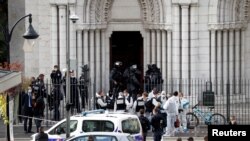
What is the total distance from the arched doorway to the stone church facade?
0.35ft

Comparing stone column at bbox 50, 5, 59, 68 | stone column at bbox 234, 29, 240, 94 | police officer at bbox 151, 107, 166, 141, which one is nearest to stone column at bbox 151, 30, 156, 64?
stone column at bbox 234, 29, 240, 94

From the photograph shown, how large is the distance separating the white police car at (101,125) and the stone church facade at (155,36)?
8.90 m

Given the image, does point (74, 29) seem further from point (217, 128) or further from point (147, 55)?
point (217, 128)

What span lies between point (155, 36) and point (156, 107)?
312 inches

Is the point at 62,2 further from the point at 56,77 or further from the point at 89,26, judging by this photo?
the point at 56,77

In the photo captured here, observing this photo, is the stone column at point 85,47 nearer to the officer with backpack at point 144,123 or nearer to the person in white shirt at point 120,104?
the person in white shirt at point 120,104

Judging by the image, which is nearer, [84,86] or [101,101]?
[101,101]

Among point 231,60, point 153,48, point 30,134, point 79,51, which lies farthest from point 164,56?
point 30,134

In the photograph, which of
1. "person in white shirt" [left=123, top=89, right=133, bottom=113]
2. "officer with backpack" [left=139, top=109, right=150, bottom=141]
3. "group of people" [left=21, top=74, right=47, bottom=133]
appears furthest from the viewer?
"person in white shirt" [left=123, top=89, right=133, bottom=113]

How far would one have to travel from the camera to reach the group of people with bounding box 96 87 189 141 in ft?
111

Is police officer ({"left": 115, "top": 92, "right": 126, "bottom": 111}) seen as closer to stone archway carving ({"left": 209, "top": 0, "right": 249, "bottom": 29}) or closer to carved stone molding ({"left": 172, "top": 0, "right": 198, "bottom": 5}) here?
carved stone molding ({"left": 172, "top": 0, "right": 198, "bottom": 5})

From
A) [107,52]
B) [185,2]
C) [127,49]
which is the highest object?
[185,2]

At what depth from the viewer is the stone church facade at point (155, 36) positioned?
4038 centimetres

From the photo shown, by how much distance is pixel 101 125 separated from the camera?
102ft
